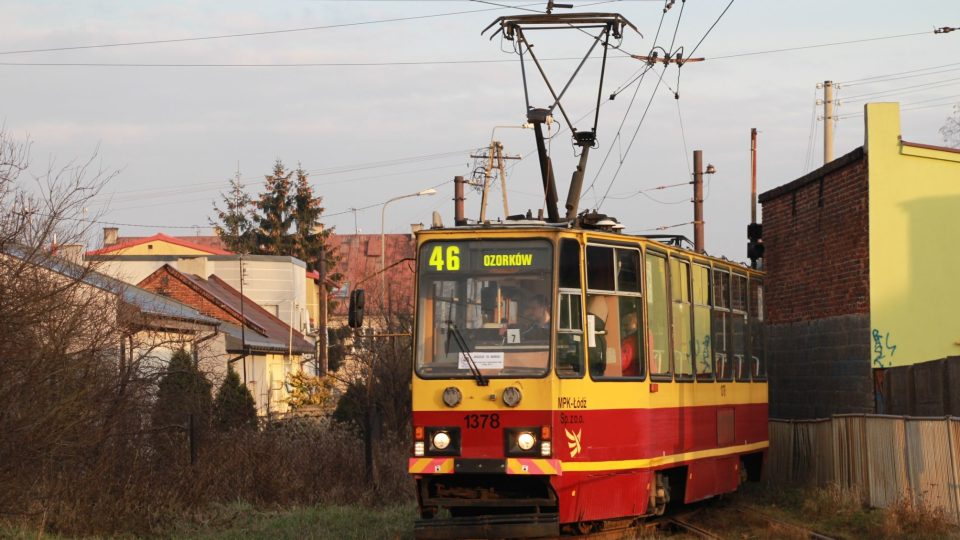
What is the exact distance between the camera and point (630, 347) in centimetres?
1365

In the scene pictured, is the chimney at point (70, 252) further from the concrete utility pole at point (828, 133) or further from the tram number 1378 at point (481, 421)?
the concrete utility pole at point (828, 133)

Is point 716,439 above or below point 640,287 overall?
below

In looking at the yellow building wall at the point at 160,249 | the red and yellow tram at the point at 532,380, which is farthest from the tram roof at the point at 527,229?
the yellow building wall at the point at 160,249

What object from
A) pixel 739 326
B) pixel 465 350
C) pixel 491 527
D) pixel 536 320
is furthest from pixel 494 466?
pixel 739 326

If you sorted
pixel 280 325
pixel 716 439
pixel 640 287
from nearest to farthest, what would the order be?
pixel 640 287
pixel 716 439
pixel 280 325

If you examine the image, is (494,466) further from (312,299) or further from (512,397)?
(312,299)

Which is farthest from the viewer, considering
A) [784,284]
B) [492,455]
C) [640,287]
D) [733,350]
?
[784,284]

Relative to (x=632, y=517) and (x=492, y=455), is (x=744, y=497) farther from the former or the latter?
(x=492, y=455)

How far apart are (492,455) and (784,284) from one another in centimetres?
1356

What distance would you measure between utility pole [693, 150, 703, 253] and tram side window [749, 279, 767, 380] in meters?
18.4

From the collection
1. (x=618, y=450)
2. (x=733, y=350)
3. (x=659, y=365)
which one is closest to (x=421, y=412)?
(x=618, y=450)

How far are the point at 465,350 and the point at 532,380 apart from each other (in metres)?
0.70

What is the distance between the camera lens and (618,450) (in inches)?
525

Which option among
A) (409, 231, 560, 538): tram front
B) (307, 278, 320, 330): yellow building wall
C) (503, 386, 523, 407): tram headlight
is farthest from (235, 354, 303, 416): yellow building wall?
(503, 386, 523, 407): tram headlight
